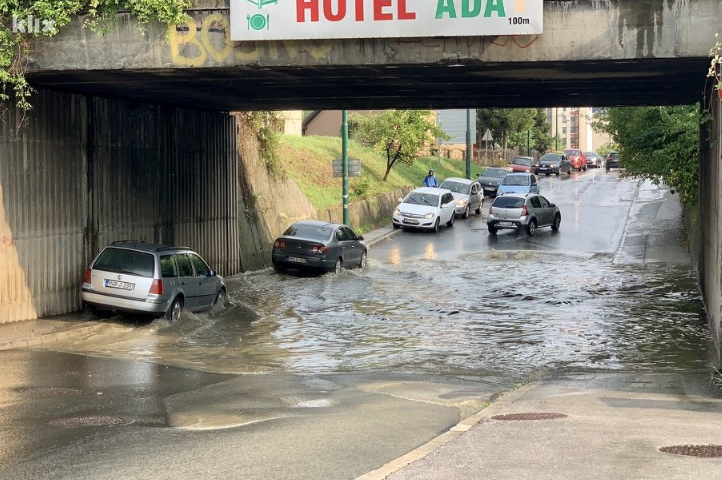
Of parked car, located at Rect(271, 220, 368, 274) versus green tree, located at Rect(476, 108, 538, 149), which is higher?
green tree, located at Rect(476, 108, 538, 149)

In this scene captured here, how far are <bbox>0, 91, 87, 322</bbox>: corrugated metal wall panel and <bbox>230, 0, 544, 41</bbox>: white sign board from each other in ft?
17.2

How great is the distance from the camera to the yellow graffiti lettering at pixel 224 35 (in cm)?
1773

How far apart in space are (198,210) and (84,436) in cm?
1861

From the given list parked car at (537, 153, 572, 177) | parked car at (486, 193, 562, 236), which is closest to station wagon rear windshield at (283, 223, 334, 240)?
parked car at (486, 193, 562, 236)

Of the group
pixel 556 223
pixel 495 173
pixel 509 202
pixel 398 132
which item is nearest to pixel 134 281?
pixel 509 202

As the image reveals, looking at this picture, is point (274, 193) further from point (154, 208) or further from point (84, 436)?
point (84, 436)

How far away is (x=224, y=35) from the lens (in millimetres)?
17766

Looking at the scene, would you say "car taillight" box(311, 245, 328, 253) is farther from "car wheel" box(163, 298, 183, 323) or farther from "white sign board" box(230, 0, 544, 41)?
"white sign board" box(230, 0, 544, 41)

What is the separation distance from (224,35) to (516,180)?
36.7 m

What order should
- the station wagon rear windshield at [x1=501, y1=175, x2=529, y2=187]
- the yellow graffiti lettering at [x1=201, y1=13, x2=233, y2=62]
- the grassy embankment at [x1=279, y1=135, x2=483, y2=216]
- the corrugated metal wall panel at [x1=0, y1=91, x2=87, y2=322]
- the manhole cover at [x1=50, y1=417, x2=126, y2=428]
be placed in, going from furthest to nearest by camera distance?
1. the station wagon rear windshield at [x1=501, y1=175, x2=529, y2=187]
2. the grassy embankment at [x1=279, y1=135, x2=483, y2=216]
3. the corrugated metal wall panel at [x1=0, y1=91, x2=87, y2=322]
4. the yellow graffiti lettering at [x1=201, y1=13, x2=233, y2=62]
5. the manhole cover at [x1=50, y1=417, x2=126, y2=428]

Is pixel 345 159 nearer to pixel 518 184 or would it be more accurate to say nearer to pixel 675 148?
pixel 675 148

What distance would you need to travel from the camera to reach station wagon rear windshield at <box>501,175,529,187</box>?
173 ft

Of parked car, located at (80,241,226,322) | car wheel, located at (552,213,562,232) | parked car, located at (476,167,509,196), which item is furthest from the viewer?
parked car, located at (476,167,509,196)

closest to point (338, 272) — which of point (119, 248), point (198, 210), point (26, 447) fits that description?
point (198, 210)
